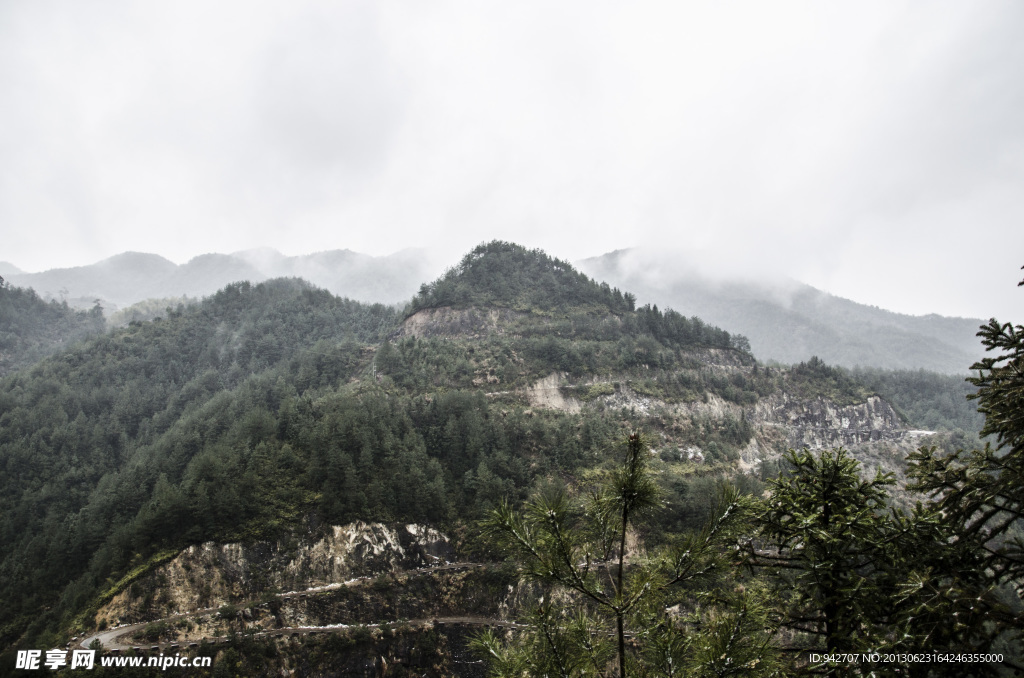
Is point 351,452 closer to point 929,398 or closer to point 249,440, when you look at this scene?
point 249,440

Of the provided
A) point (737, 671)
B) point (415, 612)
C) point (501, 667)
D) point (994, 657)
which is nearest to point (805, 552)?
point (737, 671)

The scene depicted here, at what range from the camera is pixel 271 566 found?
35.6 metres

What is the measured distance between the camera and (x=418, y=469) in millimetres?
43906

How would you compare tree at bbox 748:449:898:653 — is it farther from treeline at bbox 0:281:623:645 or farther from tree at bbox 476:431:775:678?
treeline at bbox 0:281:623:645

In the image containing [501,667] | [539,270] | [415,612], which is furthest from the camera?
[539,270]

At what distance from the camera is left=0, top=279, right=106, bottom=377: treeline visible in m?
107

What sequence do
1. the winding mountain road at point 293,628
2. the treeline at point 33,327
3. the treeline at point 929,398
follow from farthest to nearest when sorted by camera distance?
1. the treeline at point 33,327
2. the treeline at point 929,398
3. the winding mountain road at point 293,628

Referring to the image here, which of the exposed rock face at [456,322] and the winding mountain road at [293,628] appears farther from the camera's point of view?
the exposed rock face at [456,322]

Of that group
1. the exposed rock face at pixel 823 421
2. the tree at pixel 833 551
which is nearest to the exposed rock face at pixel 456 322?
the exposed rock face at pixel 823 421

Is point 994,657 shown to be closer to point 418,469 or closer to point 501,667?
point 501,667

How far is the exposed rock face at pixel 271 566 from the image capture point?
3184 cm

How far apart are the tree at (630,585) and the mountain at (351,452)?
620 millimetres

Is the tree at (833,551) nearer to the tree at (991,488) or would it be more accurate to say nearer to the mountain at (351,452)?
the tree at (991,488)

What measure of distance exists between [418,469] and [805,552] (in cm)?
4121
